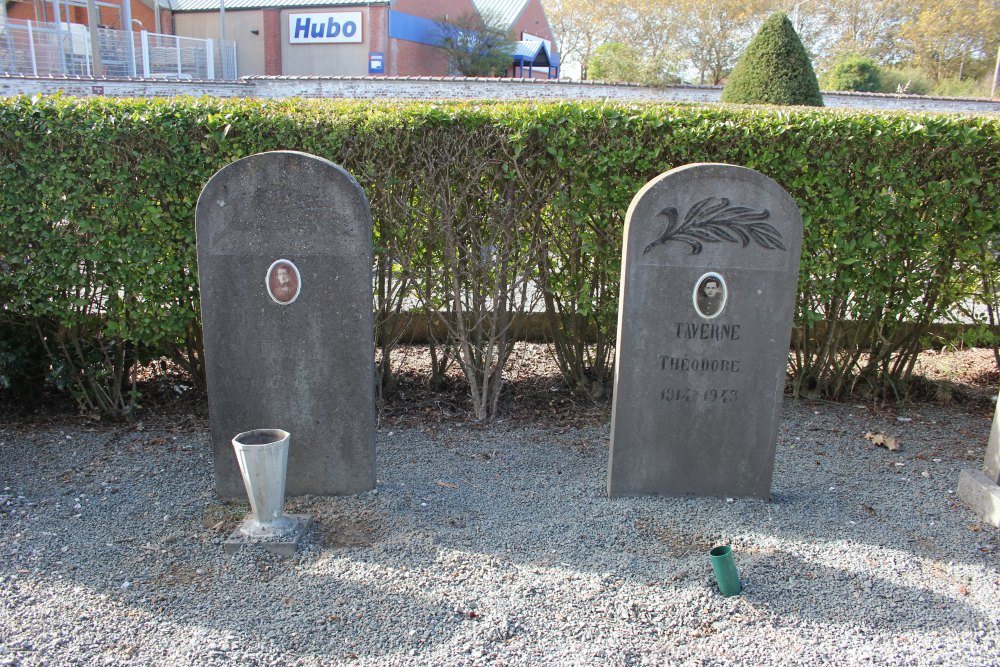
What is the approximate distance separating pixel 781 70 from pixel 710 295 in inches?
406

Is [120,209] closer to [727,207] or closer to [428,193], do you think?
[428,193]

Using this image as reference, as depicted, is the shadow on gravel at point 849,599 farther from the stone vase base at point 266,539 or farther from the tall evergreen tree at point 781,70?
the tall evergreen tree at point 781,70

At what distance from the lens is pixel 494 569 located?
10.7 feet

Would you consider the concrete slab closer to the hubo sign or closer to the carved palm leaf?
the carved palm leaf

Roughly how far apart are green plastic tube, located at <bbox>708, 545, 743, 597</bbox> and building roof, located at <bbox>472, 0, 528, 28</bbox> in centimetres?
4322

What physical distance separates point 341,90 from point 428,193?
2019 cm

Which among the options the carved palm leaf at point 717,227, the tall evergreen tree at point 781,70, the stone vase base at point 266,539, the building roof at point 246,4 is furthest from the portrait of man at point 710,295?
the building roof at point 246,4

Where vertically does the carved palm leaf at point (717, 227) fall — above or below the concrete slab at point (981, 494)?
above

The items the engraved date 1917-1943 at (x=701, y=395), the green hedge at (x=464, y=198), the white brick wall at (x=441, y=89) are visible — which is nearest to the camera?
the engraved date 1917-1943 at (x=701, y=395)

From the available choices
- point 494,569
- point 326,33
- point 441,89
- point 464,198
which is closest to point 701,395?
point 494,569

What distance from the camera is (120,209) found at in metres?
4.43

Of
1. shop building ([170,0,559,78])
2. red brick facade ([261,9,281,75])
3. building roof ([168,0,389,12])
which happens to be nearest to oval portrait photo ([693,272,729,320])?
shop building ([170,0,559,78])

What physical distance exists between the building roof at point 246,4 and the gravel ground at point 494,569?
36209 mm

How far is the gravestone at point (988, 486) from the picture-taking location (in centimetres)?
372
